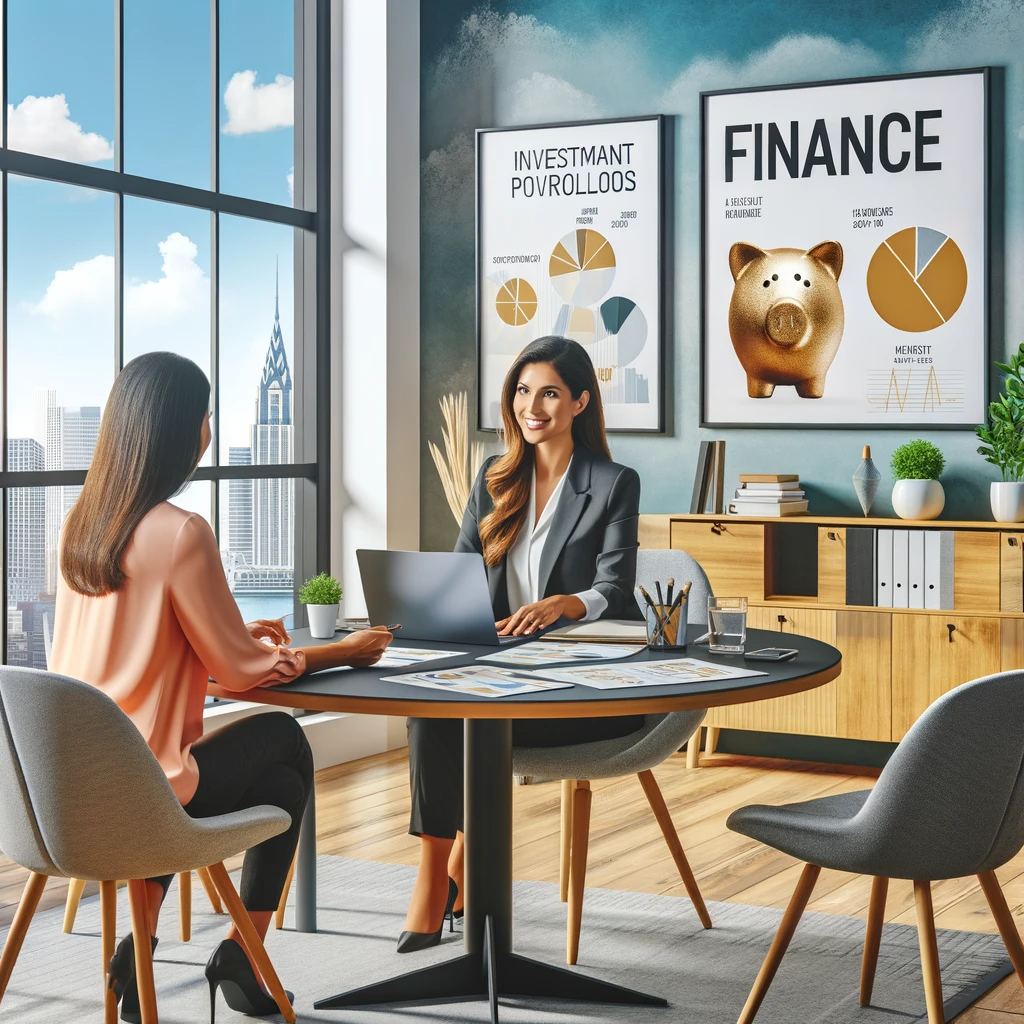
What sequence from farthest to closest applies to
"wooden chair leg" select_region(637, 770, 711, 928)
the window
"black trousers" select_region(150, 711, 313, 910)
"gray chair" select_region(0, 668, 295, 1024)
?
the window, "wooden chair leg" select_region(637, 770, 711, 928), "black trousers" select_region(150, 711, 313, 910), "gray chair" select_region(0, 668, 295, 1024)

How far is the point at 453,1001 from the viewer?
281 cm

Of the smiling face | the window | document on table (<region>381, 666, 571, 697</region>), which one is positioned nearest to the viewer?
document on table (<region>381, 666, 571, 697</region>)

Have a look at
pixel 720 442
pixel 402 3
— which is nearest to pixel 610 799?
pixel 720 442

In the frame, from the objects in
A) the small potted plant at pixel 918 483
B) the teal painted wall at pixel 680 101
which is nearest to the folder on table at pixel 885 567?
the small potted plant at pixel 918 483

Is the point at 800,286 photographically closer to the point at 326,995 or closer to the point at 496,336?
the point at 496,336

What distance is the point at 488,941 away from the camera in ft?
8.94

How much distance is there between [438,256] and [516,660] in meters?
3.50

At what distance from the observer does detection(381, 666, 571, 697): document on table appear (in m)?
2.31

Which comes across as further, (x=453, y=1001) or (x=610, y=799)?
(x=610, y=799)

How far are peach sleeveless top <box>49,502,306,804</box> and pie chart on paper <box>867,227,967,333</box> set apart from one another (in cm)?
324

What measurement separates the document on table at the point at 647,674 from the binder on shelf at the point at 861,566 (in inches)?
94.2

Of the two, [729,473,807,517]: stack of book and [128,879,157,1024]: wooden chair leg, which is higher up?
[729,473,807,517]: stack of book

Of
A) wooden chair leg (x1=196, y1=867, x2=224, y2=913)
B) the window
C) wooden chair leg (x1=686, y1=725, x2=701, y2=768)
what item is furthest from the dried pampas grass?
wooden chair leg (x1=196, y1=867, x2=224, y2=913)

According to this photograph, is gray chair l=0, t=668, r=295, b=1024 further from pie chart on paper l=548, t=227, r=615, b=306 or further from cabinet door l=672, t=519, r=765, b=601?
pie chart on paper l=548, t=227, r=615, b=306
